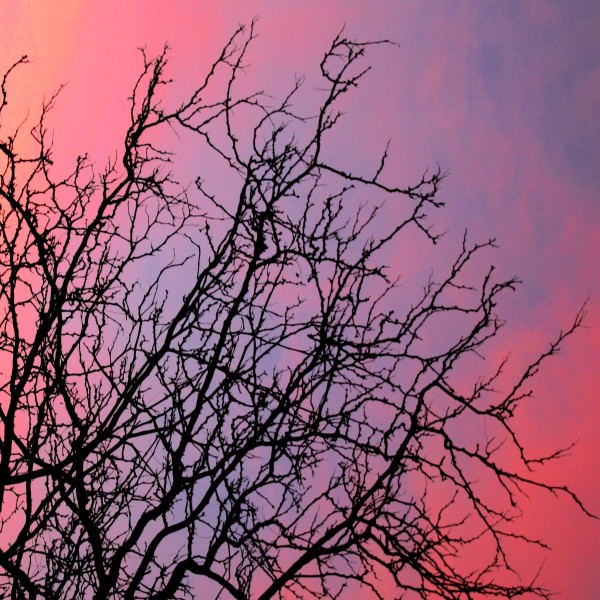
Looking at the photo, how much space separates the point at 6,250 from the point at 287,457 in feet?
7.69

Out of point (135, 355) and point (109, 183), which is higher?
point (109, 183)

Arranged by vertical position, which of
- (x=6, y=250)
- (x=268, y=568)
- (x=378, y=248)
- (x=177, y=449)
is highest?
(x=378, y=248)

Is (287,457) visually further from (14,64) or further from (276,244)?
(14,64)

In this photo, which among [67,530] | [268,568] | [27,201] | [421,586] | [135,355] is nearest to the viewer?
[421,586]

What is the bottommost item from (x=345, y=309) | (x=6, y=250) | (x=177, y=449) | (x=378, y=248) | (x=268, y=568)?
(x=268, y=568)

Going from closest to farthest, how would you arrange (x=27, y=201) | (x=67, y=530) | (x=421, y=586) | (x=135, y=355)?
(x=421, y=586)
(x=27, y=201)
(x=135, y=355)
(x=67, y=530)

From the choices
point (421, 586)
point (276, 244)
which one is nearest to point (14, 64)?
point (276, 244)

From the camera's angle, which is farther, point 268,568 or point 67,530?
point 67,530

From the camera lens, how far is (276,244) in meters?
4.85

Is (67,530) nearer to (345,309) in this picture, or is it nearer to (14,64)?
(345,309)

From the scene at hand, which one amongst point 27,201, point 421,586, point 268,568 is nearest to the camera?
point 421,586

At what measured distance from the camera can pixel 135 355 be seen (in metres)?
5.73

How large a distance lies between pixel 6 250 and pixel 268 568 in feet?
8.89

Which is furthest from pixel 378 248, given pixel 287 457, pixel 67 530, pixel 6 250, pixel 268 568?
pixel 67 530
